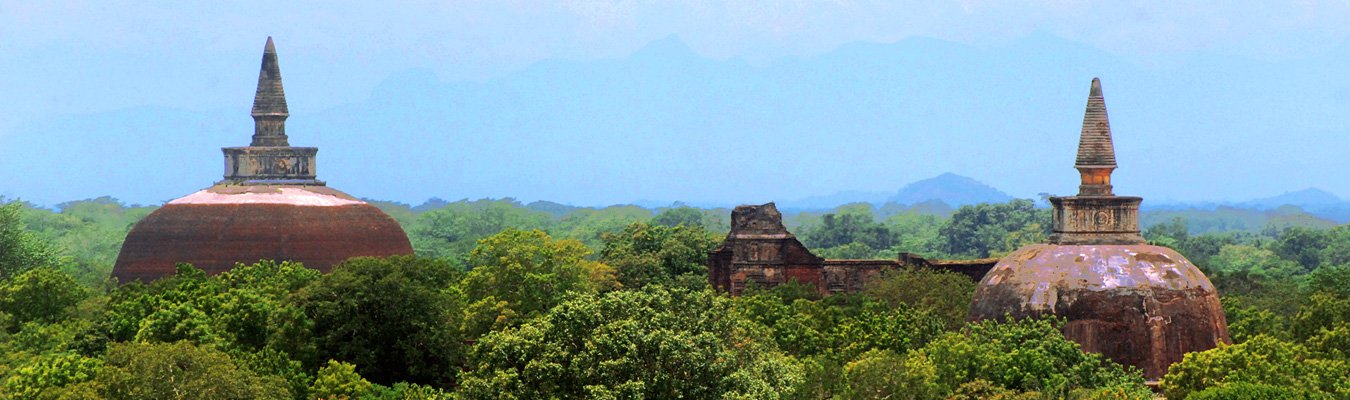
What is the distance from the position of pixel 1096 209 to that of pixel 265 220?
3446cm

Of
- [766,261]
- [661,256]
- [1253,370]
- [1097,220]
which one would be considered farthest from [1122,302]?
[661,256]

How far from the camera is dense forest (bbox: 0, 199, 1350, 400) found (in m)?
47.1

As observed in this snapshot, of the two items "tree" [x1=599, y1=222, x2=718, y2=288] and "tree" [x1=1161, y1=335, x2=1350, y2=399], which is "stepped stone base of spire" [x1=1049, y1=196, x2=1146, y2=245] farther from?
"tree" [x1=599, y1=222, x2=718, y2=288]

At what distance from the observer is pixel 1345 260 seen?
16175 centimetres

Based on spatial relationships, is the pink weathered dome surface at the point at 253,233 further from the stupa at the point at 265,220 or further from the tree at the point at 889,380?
the tree at the point at 889,380

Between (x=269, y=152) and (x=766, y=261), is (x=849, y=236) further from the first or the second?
(x=766, y=261)

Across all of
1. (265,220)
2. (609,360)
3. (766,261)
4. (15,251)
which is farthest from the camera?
(15,251)

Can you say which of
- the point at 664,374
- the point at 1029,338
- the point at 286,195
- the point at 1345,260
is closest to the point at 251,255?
the point at 286,195

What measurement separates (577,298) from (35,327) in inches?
818

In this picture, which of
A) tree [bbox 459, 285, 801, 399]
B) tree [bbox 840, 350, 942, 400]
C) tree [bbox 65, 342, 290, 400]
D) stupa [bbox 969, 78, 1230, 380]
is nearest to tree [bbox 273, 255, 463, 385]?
tree [bbox 65, 342, 290, 400]

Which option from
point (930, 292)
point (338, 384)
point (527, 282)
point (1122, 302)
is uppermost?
point (527, 282)

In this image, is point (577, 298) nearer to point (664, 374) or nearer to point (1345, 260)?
point (664, 374)

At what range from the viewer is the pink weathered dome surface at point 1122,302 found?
59.3 metres

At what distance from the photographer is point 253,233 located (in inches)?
3403
